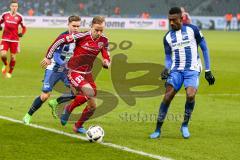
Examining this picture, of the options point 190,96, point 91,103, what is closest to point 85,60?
point 91,103

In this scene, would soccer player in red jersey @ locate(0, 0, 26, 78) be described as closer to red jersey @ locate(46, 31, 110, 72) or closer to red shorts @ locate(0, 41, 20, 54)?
red shorts @ locate(0, 41, 20, 54)

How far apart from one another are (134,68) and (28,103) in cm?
933

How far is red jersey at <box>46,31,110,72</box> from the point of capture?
1012 centimetres

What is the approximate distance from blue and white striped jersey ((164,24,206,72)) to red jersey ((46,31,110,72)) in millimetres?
1035

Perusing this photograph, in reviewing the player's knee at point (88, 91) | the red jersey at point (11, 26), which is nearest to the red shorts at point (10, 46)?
the red jersey at point (11, 26)

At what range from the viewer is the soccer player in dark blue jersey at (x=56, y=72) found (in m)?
11.0

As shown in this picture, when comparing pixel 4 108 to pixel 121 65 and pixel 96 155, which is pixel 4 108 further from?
pixel 121 65

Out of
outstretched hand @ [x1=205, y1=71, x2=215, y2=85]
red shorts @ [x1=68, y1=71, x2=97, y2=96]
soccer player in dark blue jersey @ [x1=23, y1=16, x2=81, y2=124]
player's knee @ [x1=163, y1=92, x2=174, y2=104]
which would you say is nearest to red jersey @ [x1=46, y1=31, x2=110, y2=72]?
red shorts @ [x1=68, y1=71, x2=97, y2=96]

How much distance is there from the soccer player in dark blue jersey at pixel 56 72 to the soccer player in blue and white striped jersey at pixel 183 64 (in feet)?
5.99

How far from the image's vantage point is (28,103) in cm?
1377

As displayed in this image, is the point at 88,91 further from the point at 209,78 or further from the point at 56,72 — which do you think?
the point at 209,78

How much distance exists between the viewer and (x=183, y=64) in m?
10.1

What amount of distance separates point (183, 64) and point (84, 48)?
1.64m

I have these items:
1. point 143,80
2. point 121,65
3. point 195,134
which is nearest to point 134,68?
point 121,65
